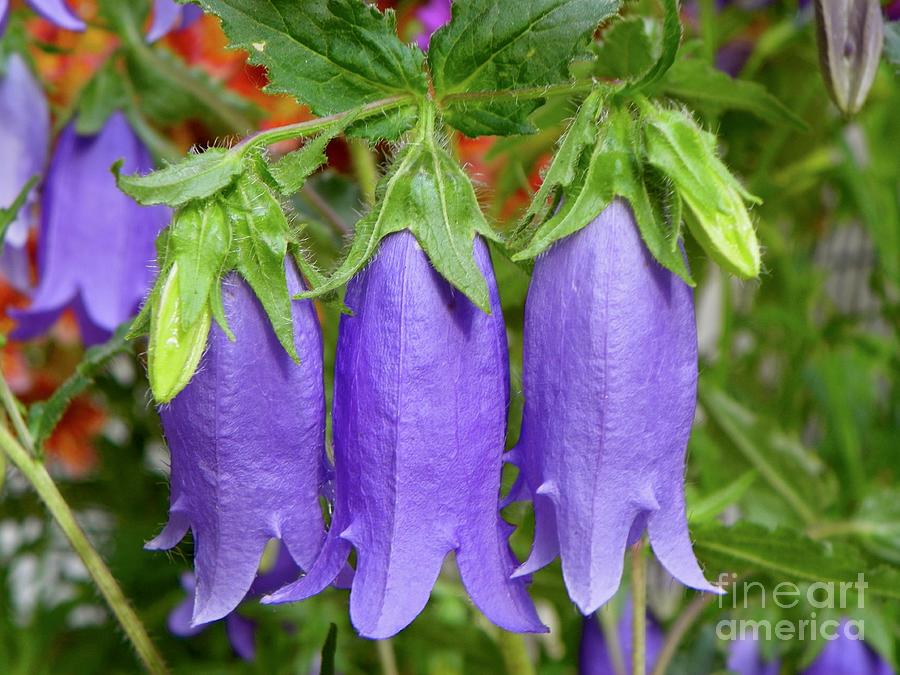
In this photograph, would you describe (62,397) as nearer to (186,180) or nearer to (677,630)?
(186,180)

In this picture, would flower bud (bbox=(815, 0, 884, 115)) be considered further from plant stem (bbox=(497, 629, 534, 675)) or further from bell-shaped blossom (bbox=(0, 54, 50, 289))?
bell-shaped blossom (bbox=(0, 54, 50, 289))

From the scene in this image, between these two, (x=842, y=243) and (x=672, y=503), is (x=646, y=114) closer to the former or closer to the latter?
(x=672, y=503)

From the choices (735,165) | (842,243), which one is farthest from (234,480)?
(842,243)

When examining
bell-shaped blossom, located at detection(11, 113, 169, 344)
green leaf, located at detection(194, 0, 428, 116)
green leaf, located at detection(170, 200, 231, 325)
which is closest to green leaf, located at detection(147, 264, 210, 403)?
green leaf, located at detection(170, 200, 231, 325)

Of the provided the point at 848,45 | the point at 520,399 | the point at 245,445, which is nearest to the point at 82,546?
the point at 245,445

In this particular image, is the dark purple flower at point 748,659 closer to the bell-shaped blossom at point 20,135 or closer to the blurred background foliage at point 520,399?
the blurred background foliage at point 520,399
